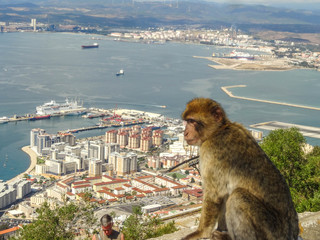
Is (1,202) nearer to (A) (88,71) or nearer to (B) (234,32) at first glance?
(A) (88,71)

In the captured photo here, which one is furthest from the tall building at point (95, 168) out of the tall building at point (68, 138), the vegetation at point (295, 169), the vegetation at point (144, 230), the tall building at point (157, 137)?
the vegetation at point (144, 230)

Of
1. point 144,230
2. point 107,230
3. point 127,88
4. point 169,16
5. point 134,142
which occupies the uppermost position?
point 169,16

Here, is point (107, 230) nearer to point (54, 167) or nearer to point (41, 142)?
point (54, 167)

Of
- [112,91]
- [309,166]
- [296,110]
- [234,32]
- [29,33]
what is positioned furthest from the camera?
[234,32]

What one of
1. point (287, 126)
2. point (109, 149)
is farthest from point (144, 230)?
point (287, 126)

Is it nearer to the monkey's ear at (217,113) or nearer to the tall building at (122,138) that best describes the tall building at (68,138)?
the tall building at (122,138)

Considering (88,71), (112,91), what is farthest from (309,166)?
(88,71)
